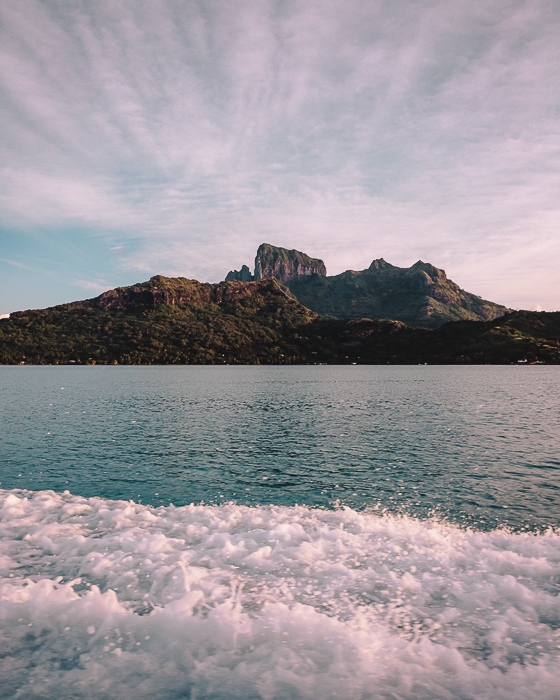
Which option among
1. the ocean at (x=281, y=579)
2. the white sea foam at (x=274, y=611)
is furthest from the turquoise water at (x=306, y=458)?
the white sea foam at (x=274, y=611)

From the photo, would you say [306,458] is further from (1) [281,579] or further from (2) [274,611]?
(2) [274,611]

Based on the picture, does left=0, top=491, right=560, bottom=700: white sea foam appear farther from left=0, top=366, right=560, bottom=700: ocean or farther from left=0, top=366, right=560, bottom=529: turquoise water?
left=0, top=366, right=560, bottom=529: turquoise water

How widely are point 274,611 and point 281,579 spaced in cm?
204

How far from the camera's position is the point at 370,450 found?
39875 millimetres

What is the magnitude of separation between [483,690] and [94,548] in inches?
532

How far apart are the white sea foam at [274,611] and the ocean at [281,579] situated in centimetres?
5

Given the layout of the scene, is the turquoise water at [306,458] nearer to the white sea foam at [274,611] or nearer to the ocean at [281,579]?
the ocean at [281,579]

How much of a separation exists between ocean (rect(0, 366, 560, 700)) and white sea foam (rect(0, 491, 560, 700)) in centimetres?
5

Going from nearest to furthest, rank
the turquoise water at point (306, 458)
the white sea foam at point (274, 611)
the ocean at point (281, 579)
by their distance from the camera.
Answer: the white sea foam at point (274, 611) < the ocean at point (281, 579) < the turquoise water at point (306, 458)

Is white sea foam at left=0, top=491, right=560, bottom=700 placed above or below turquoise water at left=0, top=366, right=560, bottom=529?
above

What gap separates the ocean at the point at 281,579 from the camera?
9.41 meters

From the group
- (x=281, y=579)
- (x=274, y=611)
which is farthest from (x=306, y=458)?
(x=274, y=611)

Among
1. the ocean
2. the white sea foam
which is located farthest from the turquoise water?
the white sea foam

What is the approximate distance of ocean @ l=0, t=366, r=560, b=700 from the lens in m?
9.41
